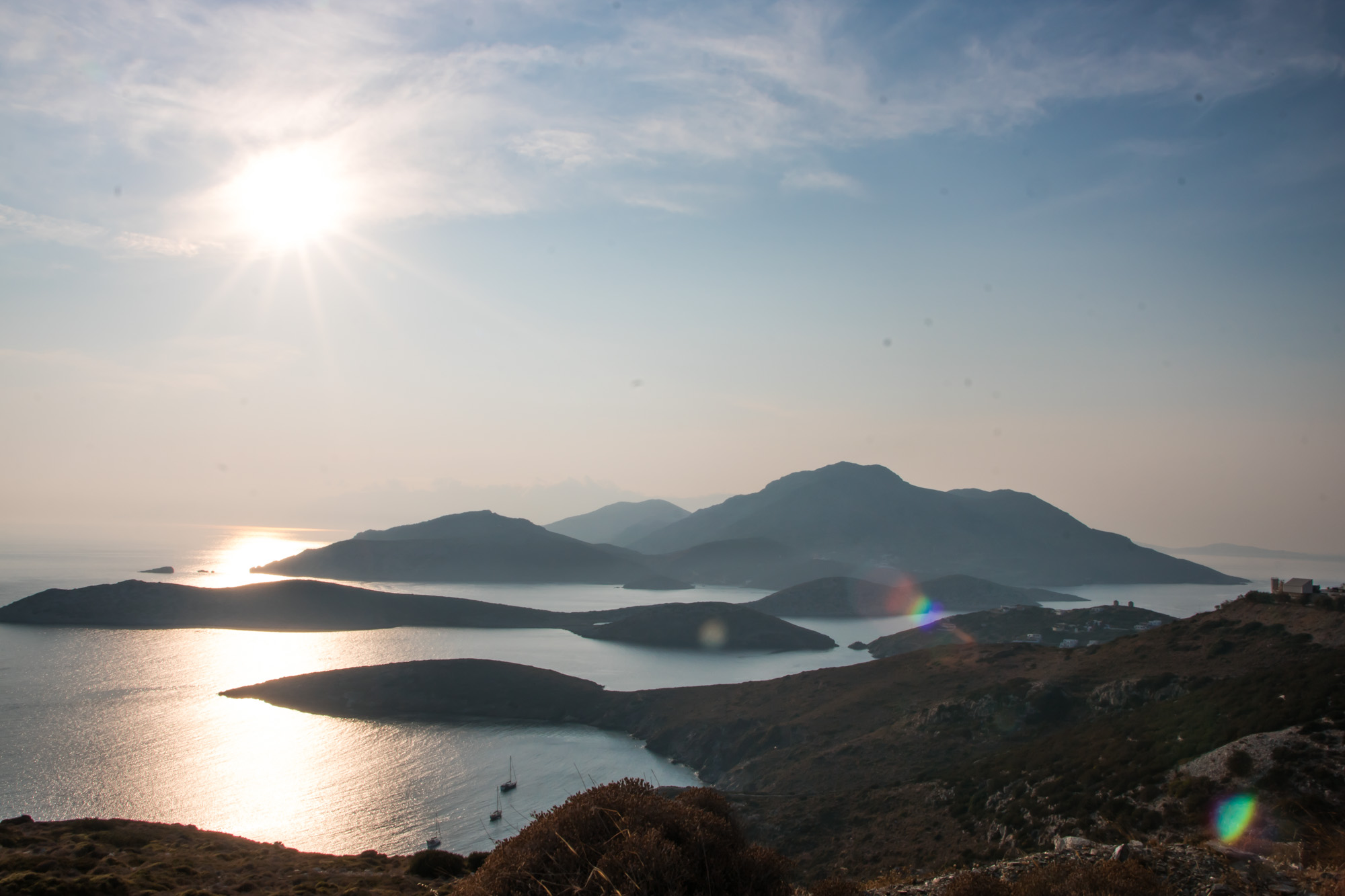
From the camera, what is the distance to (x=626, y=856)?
9.52 m

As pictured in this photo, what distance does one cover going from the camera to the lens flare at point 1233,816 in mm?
22500

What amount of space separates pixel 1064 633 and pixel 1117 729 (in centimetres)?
9501

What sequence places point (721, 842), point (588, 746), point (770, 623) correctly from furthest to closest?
1. point (770, 623)
2. point (588, 746)
3. point (721, 842)

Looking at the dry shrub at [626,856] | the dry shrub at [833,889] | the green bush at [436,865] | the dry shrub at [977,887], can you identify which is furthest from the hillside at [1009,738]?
the green bush at [436,865]

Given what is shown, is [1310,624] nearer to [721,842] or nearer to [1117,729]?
[1117,729]

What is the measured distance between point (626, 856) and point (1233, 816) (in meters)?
25.2

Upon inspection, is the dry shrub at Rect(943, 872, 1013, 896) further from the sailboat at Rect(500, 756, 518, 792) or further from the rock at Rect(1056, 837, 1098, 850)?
the sailboat at Rect(500, 756, 518, 792)

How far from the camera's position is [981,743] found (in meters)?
48.4

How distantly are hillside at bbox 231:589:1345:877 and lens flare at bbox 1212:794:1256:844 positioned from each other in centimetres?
58

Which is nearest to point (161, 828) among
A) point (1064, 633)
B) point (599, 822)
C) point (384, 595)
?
point (599, 822)

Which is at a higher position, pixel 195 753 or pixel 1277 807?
pixel 1277 807

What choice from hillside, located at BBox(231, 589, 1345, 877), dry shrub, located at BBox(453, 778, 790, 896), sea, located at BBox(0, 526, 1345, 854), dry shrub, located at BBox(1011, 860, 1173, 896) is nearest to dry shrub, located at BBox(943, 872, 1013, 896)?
dry shrub, located at BBox(1011, 860, 1173, 896)

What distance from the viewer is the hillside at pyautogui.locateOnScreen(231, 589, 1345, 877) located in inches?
1135

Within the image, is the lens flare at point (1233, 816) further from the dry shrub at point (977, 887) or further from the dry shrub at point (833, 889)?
the dry shrub at point (833, 889)
